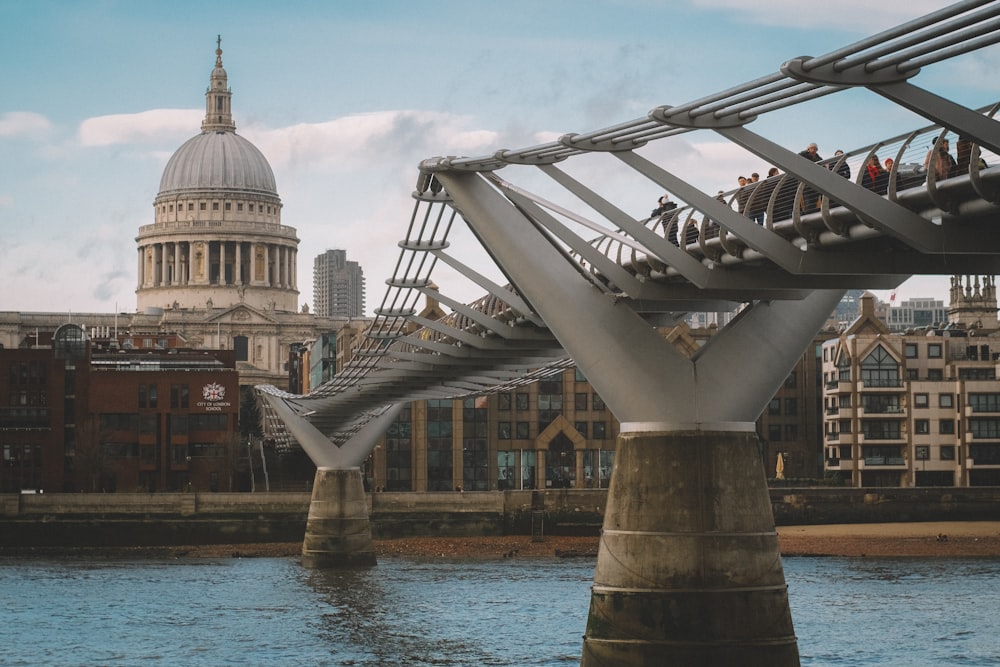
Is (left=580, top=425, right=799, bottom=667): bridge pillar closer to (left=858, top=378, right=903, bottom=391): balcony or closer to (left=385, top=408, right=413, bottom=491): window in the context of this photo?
(left=858, top=378, right=903, bottom=391): balcony

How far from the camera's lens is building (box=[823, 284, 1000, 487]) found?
95.9m

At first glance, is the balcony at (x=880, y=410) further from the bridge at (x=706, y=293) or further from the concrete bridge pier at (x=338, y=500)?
the bridge at (x=706, y=293)

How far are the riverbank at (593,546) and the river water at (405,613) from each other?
4208 millimetres

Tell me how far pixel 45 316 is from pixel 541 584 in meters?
147

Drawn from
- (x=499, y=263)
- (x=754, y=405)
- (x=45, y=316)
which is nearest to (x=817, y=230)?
(x=754, y=405)

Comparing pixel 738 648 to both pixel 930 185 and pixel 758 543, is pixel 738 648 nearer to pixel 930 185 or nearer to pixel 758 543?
pixel 758 543

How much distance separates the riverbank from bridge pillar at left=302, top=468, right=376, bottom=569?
19.7 feet

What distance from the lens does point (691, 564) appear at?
27188mm

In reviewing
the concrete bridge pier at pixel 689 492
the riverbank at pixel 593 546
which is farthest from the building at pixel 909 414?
the concrete bridge pier at pixel 689 492

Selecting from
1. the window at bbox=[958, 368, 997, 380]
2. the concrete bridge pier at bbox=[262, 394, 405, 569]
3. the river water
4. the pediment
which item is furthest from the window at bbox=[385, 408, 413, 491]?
the pediment

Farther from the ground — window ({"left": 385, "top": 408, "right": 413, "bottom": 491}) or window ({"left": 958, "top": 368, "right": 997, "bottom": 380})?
window ({"left": 958, "top": 368, "right": 997, "bottom": 380})

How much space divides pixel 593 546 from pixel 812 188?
200 feet

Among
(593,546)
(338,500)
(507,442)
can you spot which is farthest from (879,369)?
(338,500)

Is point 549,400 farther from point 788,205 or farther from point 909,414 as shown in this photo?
point 788,205
